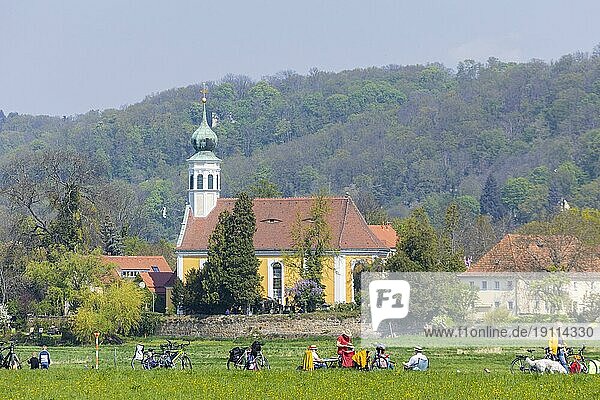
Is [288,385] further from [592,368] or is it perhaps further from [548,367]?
[592,368]

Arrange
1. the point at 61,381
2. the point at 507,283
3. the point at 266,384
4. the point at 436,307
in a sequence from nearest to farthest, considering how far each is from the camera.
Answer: the point at 266,384 → the point at 61,381 → the point at 436,307 → the point at 507,283

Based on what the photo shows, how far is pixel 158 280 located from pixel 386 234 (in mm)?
17441

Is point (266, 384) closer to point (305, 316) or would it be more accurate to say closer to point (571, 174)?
point (305, 316)

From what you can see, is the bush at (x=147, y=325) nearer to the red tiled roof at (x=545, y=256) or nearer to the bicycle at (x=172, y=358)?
the red tiled roof at (x=545, y=256)

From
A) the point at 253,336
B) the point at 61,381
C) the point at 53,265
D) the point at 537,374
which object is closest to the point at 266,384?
the point at 61,381

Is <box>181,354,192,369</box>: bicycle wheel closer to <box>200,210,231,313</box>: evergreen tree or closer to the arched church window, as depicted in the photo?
<box>200,210,231,313</box>: evergreen tree

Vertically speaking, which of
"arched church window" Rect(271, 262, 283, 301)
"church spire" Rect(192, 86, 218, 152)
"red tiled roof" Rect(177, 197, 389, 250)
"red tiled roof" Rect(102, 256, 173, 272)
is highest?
"church spire" Rect(192, 86, 218, 152)

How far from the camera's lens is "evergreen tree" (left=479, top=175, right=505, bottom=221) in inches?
6634

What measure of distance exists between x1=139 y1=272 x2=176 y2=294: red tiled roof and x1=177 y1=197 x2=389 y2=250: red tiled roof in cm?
293

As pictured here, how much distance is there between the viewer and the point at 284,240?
271 ft

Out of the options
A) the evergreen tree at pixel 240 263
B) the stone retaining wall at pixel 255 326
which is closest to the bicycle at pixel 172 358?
the stone retaining wall at pixel 255 326

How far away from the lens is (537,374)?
32656 millimetres

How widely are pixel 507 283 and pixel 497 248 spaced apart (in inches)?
207

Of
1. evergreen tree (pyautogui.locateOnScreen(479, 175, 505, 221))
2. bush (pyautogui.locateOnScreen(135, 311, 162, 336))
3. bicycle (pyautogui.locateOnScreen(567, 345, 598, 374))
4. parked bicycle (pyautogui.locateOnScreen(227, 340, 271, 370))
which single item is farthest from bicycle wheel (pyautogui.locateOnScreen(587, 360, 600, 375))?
evergreen tree (pyautogui.locateOnScreen(479, 175, 505, 221))
